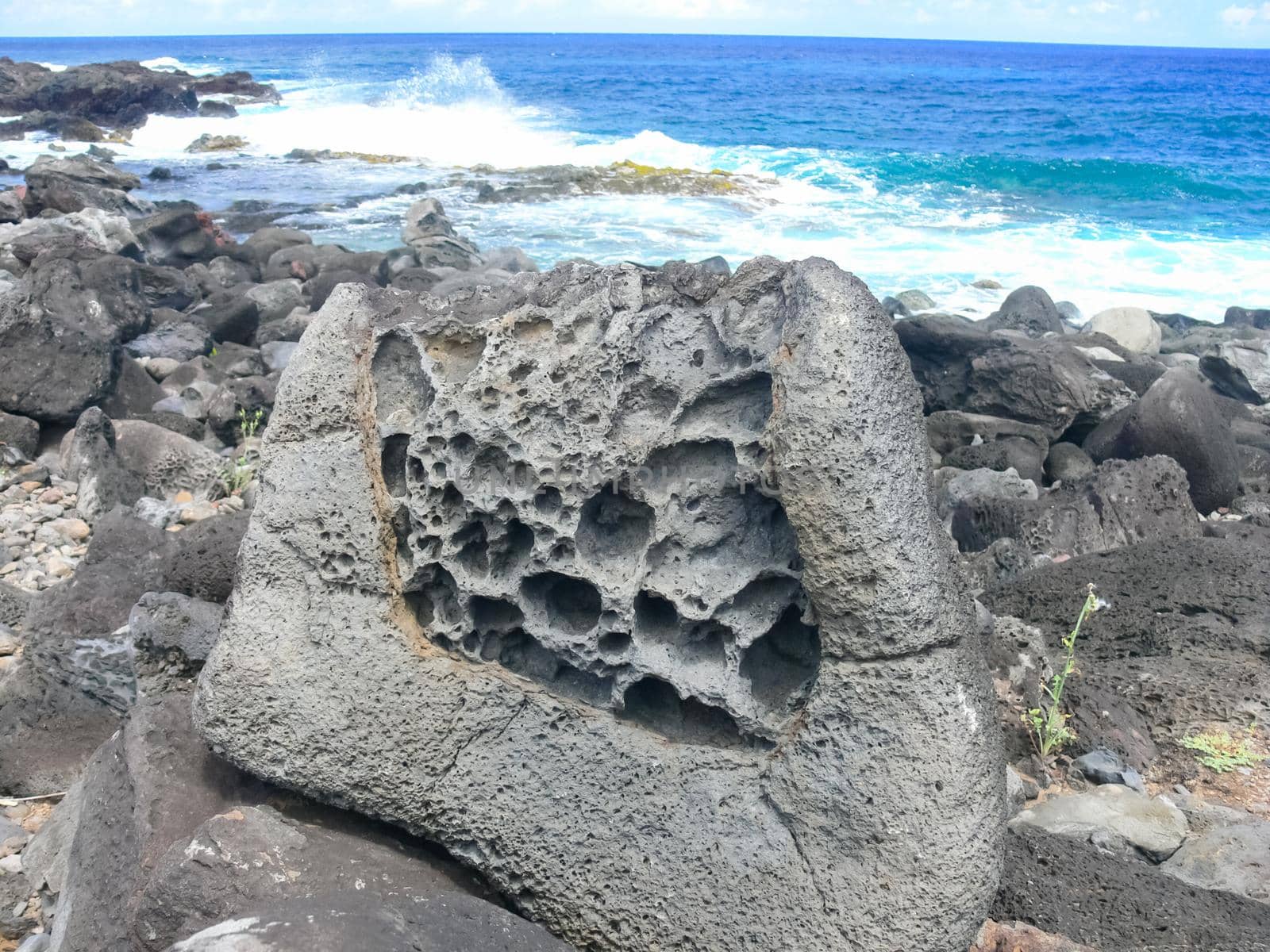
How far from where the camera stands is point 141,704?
2.84 meters

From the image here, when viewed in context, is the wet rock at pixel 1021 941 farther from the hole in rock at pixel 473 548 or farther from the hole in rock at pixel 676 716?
the hole in rock at pixel 473 548

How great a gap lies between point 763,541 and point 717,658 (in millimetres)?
286

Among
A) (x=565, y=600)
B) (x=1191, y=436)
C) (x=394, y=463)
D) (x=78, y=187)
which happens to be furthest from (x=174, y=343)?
(x=78, y=187)

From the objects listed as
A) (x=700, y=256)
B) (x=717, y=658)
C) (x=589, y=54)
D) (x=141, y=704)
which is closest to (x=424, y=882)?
(x=717, y=658)

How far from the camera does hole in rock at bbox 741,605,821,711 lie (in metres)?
2.45

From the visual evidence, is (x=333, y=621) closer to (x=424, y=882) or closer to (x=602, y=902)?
(x=424, y=882)

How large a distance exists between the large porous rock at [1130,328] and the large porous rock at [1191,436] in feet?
16.0

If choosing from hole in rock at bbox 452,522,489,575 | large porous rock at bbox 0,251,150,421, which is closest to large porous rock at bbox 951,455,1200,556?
hole in rock at bbox 452,522,489,575

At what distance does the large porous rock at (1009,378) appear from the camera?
22.8 ft

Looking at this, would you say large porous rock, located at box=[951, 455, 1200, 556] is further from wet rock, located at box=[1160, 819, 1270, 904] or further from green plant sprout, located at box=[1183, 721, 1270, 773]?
wet rock, located at box=[1160, 819, 1270, 904]

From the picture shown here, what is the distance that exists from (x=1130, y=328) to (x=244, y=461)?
351 inches

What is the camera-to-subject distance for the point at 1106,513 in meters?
4.97

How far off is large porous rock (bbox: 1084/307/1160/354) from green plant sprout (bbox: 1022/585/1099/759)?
815 centimetres

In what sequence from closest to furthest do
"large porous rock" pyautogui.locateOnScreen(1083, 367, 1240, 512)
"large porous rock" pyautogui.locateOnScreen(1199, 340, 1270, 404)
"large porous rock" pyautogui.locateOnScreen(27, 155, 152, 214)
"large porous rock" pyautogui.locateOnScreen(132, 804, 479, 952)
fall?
"large porous rock" pyautogui.locateOnScreen(132, 804, 479, 952)
"large porous rock" pyautogui.locateOnScreen(1083, 367, 1240, 512)
"large porous rock" pyautogui.locateOnScreen(1199, 340, 1270, 404)
"large porous rock" pyautogui.locateOnScreen(27, 155, 152, 214)
